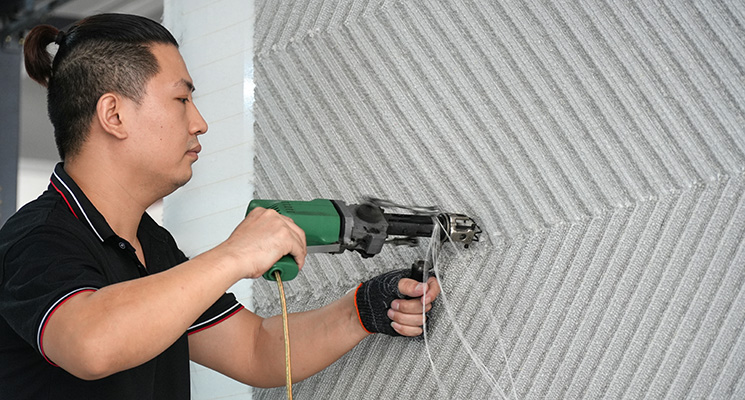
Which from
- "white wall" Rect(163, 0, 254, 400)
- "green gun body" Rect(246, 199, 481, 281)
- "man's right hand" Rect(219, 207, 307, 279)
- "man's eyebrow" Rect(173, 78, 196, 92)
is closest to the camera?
"man's right hand" Rect(219, 207, 307, 279)

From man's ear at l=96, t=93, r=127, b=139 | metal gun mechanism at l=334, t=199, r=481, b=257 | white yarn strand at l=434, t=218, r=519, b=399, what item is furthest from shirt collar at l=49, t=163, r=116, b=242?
white yarn strand at l=434, t=218, r=519, b=399

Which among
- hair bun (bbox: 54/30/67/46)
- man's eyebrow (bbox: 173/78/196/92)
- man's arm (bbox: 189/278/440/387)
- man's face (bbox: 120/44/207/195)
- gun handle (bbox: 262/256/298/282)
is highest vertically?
hair bun (bbox: 54/30/67/46)

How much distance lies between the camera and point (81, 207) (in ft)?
3.63

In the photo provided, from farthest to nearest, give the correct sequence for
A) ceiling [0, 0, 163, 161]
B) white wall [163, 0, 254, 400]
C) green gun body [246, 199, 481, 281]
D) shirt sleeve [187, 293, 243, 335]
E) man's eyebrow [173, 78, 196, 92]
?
ceiling [0, 0, 163, 161] < white wall [163, 0, 254, 400] < shirt sleeve [187, 293, 243, 335] < man's eyebrow [173, 78, 196, 92] < green gun body [246, 199, 481, 281]

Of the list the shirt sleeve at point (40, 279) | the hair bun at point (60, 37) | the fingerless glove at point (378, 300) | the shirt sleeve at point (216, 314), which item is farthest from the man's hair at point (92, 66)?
the fingerless glove at point (378, 300)

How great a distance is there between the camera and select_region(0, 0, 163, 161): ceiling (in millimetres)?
2990

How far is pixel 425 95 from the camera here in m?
1.18

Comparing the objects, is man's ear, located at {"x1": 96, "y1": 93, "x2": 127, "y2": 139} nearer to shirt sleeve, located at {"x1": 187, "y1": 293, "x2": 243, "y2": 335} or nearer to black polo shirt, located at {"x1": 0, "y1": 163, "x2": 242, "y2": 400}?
black polo shirt, located at {"x1": 0, "y1": 163, "x2": 242, "y2": 400}

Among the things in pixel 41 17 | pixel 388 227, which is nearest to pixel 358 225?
pixel 388 227

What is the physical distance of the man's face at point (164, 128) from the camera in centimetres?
113

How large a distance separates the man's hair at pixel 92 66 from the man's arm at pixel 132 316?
0.37 metres

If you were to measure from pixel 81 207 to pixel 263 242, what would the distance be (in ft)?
1.13

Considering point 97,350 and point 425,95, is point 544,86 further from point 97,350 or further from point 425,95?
point 97,350

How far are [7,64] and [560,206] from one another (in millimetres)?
2830
